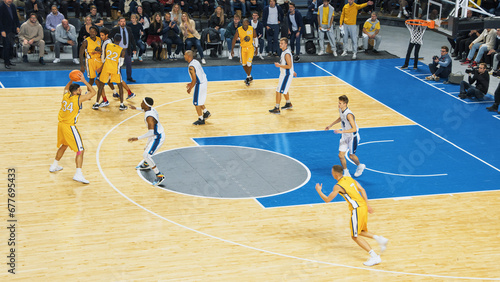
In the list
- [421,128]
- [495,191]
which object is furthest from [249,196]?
[421,128]

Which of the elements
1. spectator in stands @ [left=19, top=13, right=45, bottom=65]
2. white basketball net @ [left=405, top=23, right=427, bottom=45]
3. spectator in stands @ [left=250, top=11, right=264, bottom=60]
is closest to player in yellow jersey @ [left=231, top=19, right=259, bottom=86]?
spectator in stands @ [left=250, top=11, right=264, bottom=60]

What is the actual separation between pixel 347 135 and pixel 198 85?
14.7 feet

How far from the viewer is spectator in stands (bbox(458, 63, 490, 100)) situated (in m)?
18.8

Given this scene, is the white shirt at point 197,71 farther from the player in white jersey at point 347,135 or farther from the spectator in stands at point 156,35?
the spectator in stands at point 156,35

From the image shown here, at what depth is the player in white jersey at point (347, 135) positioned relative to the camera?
12914mm

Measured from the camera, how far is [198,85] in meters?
16.2

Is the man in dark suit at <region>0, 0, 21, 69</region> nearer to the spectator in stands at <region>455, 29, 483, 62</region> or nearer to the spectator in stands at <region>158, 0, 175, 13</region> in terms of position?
the spectator in stands at <region>158, 0, 175, 13</region>

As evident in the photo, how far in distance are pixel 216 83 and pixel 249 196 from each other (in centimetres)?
822

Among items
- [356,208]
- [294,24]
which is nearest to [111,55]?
[294,24]

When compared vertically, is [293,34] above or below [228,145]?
above

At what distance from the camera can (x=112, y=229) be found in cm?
1107

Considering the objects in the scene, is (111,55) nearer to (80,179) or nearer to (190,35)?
(80,179)

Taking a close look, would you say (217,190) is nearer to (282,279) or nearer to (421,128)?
(282,279)

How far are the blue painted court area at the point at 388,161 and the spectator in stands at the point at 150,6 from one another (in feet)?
35.5
